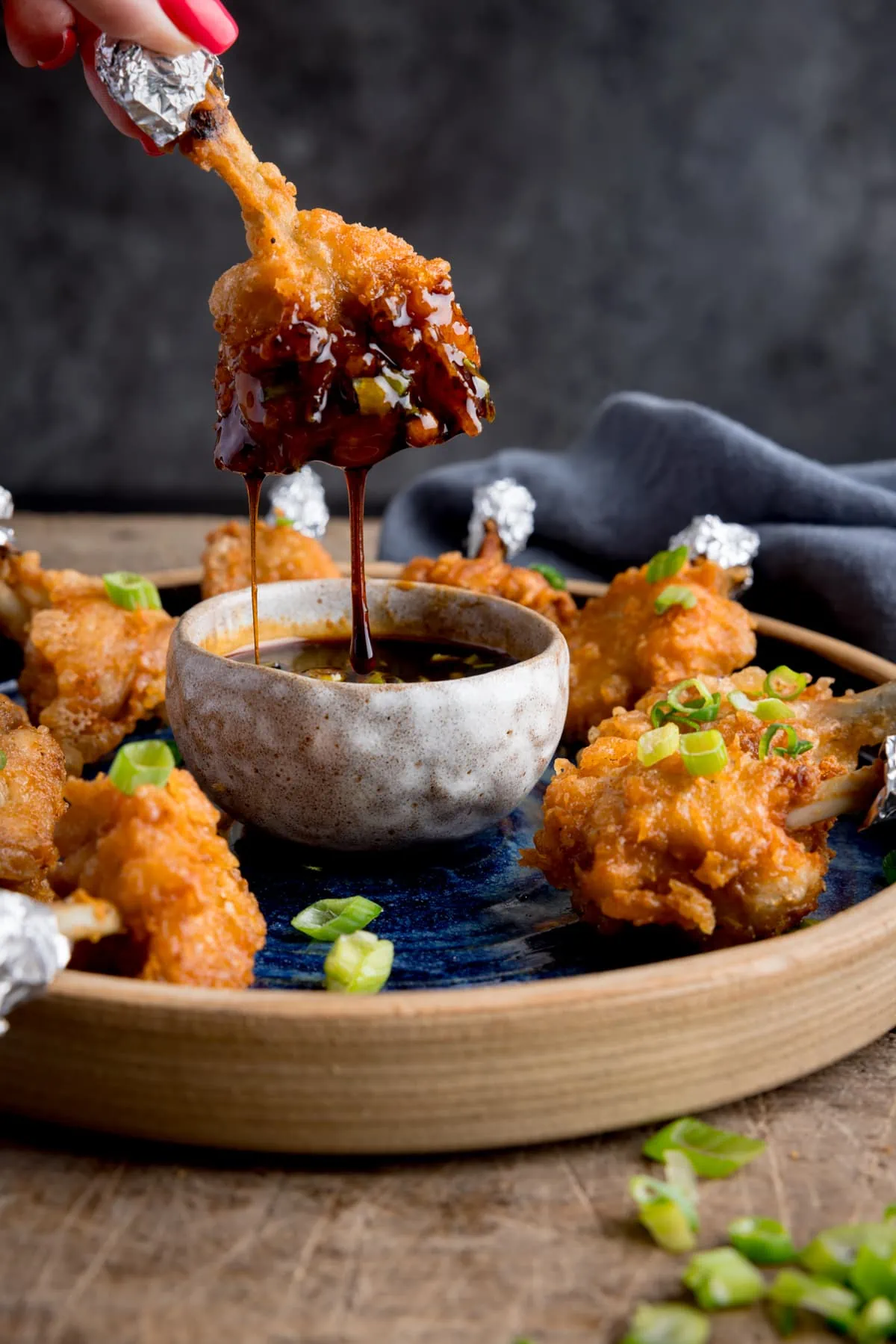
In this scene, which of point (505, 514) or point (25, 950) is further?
point (505, 514)

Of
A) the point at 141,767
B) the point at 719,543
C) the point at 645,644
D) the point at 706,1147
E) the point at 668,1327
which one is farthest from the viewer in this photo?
the point at 719,543

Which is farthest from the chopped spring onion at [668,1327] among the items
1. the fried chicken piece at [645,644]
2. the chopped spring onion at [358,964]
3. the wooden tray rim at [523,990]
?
the fried chicken piece at [645,644]

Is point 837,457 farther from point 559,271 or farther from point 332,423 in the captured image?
point 332,423

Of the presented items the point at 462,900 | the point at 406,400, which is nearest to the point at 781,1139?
the point at 462,900

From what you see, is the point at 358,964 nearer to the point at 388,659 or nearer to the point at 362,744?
the point at 362,744

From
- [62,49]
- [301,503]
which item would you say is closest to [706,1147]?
[62,49]

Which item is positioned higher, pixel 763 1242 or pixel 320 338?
pixel 320 338

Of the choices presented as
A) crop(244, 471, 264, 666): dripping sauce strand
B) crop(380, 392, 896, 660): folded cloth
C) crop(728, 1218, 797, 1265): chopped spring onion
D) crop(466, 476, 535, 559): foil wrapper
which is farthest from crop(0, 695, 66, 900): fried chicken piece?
crop(380, 392, 896, 660): folded cloth
